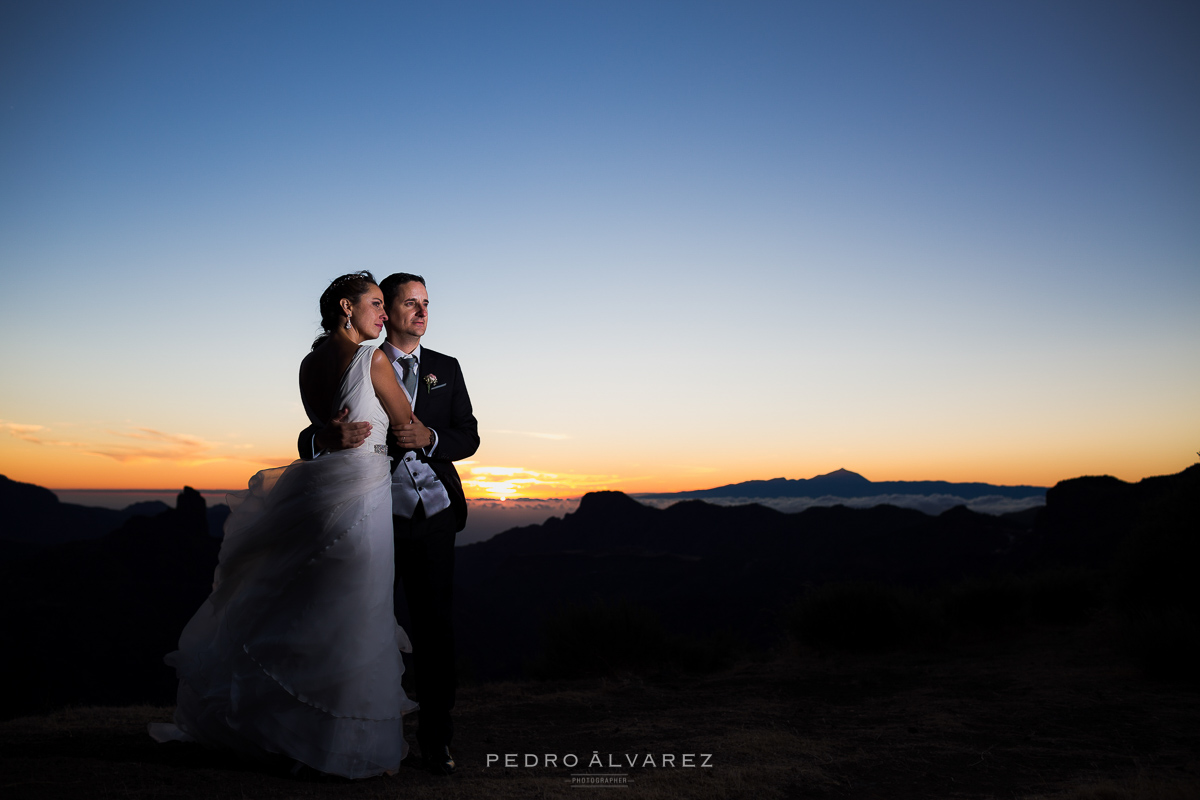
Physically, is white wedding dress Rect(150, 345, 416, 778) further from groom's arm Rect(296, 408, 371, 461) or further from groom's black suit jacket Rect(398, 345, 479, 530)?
groom's black suit jacket Rect(398, 345, 479, 530)

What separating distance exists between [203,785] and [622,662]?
20.5 feet

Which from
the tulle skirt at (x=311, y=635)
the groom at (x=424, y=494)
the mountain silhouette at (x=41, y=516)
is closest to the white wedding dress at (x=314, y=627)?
the tulle skirt at (x=311, y=635)

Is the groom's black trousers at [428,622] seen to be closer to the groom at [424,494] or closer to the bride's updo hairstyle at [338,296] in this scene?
the groom at [424,494]

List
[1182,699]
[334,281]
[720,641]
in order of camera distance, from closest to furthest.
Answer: [334,281] → [1182,699] → [720,641]

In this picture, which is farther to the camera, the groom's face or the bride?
the groom's face

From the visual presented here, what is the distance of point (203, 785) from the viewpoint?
9.68 feet

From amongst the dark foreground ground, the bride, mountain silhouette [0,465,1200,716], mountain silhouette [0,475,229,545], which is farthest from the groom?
mountain silhouette [0,475,229,545]

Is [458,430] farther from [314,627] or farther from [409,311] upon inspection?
[314,627]

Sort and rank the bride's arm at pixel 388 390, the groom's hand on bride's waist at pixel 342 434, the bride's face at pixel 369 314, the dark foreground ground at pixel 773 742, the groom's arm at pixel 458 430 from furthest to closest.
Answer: the groom's arm at pixel 458 430 → the bride's face at pixel 369 314 → the bride's arm at pixel 388 390 → the groom's hand on bride's waist at pixel 342 434 → the dark foreground ground at pixel 773 742

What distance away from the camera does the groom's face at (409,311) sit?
147 inches

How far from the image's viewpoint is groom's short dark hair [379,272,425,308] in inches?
147

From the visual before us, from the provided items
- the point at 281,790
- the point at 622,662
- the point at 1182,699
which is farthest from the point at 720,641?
the point at 281,790

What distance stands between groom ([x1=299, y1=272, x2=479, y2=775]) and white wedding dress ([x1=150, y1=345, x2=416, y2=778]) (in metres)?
0.13

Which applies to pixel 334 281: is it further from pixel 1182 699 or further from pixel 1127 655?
pixel 1127 655
